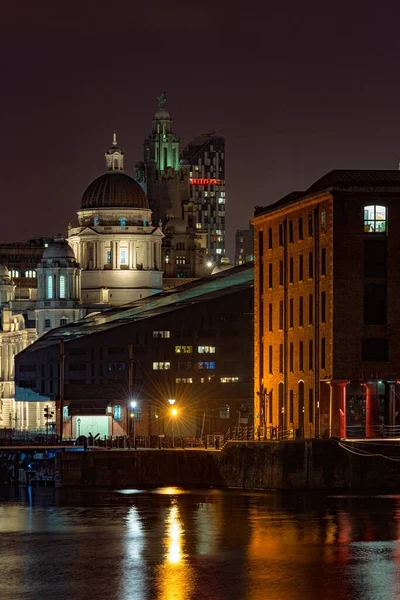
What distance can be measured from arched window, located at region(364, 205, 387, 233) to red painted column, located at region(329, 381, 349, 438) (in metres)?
10.0

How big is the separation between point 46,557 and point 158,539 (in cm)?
790

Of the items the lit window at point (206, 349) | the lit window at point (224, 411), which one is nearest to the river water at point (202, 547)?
the lit window at point (224, 411)

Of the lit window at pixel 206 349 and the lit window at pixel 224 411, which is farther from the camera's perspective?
the lit window at pixel 206 349

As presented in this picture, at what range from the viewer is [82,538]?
105188 mm

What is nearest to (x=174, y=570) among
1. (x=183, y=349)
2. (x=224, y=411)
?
(x=224, y=411)

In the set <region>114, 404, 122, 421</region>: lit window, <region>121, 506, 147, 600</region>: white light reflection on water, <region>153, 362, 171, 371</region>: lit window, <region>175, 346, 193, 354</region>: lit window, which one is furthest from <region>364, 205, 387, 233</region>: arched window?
<region>114, 404, 122, 421</region>: lit window

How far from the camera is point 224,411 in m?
196

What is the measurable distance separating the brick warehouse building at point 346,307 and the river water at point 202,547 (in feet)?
34.3

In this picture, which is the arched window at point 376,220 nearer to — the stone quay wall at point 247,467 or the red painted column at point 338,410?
the red painted column at point 338,410

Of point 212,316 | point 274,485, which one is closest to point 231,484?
point 274,485

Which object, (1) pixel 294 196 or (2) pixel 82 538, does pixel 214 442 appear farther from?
(2) pixel 82 538

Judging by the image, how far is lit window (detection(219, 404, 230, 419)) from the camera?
19550 centimetres

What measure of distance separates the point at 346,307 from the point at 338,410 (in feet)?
22.1

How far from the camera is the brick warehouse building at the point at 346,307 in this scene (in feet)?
427
